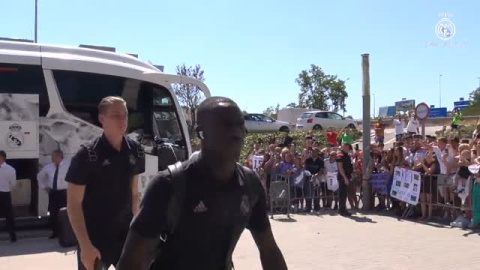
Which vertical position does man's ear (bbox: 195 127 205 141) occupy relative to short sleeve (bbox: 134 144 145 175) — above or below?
above

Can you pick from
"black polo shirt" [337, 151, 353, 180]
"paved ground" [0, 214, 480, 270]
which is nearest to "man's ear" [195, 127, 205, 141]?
"paved ground" [0, 214, 480, 270]

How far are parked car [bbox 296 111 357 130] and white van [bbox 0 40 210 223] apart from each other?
2310 cm

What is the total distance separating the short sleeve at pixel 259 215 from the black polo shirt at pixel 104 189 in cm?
128

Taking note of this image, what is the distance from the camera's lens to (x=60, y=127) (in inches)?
419

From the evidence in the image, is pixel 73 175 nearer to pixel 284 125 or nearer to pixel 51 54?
pixel 51 54

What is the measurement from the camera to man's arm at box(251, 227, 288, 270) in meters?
2.62

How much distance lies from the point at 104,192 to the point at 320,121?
31.0 m

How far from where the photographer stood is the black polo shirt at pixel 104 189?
3.56m

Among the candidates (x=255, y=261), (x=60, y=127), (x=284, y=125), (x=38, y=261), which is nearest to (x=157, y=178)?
(x=255, y=261)

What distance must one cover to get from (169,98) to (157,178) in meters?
9.06

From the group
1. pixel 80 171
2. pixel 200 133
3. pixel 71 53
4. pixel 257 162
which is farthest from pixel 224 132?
pixel 257 162

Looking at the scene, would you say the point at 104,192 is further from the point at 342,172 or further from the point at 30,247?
the point at 342,172

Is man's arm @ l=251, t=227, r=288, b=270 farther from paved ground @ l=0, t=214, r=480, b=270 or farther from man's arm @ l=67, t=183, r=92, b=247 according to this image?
paved ground @ l=0, t=214, r=480, b=270

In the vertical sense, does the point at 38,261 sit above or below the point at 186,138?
below
